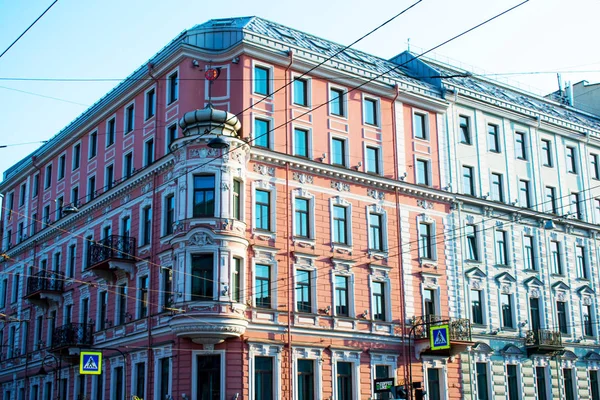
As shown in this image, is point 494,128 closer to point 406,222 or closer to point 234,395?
point 406,222

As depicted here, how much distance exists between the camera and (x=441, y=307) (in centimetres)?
4216

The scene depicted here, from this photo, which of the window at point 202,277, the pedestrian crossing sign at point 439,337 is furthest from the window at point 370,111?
the window at point 202,277

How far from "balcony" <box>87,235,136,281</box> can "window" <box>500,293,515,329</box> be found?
19.7 m

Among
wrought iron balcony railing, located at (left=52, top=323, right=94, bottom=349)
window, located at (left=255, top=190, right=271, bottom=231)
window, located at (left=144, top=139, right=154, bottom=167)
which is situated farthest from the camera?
wrought iron balcony railing, located at (left=52, top=323, right=94, bottom=349)

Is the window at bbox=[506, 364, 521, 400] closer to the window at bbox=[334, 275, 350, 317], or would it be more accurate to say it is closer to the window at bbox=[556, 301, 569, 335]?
the window at bbox=[556, 301, 569, 335]

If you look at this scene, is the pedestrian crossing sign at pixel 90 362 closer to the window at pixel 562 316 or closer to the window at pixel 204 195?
the window at pixel 204 195

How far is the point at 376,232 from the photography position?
4134 centimetres

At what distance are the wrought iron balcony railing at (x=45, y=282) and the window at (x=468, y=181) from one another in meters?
23.0

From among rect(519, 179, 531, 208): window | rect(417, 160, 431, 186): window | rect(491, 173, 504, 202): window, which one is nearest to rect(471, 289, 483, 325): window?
rect(491, 173, 504, 202): window

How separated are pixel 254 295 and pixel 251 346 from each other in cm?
226

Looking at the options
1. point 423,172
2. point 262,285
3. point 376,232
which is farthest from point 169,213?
point 423,172

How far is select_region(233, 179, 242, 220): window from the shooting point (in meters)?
36.1

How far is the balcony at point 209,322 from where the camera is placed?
3366cm

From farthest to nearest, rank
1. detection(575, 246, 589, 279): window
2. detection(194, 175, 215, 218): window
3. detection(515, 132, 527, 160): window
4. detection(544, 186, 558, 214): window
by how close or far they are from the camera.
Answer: detection(575, 246, 589, 279): window, detection(544, 186, 558, 214): window, detection(515, 132, 527, 160): window, detection(194, 175, 215, 218): window
